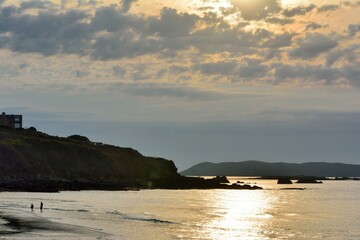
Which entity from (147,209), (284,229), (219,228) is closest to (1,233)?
(219,228)

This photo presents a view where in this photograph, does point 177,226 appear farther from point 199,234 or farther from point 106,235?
point 106,235

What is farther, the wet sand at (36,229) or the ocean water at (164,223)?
the ocean water at (164,223)

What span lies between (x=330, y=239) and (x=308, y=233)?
7.00 m

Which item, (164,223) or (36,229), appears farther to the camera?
(164,223)

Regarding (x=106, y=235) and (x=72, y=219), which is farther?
(x=72, y=219)

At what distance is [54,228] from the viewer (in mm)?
85812

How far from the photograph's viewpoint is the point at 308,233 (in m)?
90.2

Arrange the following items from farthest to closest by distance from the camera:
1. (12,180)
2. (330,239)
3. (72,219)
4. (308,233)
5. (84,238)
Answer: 1. (12,180)
2. (72,219)
3. (308,233)
4. (330,239)
5. (84,238)

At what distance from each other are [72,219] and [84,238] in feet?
82.9

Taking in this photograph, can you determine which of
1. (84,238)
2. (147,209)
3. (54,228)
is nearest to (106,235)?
(84,238)

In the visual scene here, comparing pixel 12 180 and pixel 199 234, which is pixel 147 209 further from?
pixel 12 180

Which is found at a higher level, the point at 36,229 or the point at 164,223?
the point at 164,223

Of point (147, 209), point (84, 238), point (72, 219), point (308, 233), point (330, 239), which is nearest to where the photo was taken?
point (84, 238)

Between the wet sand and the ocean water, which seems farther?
the ocean water
